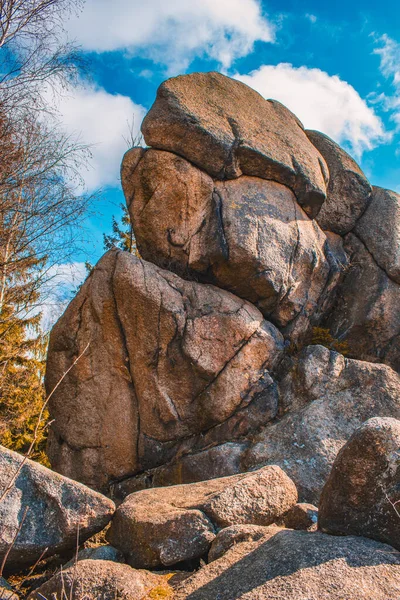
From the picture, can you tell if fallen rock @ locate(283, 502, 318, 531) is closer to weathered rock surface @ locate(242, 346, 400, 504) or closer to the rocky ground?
the rocky ground

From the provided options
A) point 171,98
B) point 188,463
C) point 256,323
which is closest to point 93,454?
point 188,463

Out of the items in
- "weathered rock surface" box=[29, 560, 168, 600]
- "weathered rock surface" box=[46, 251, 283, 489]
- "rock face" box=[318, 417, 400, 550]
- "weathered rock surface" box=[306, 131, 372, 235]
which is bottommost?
"weathered rock surface" box=[29, 560, 168, 600]

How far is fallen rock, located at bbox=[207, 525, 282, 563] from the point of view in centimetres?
598

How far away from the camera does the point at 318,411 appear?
1045 centimetres

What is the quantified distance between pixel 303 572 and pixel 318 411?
19.4 feet

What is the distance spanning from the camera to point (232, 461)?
400 inches

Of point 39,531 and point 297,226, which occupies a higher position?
point 297,226

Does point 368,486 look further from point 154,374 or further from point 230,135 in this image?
point 230,135

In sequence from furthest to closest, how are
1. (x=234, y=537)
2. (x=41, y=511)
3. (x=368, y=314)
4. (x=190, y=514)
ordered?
(x=368, y=314)
(x=41, y=511)
(x=190, y=514)
(x=234, y=537)

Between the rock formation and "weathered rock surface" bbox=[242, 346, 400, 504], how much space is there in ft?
0.09

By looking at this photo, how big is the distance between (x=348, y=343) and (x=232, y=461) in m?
4.50

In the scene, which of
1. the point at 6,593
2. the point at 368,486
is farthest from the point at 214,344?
the point at 6,593

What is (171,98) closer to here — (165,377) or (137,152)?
(137,152)

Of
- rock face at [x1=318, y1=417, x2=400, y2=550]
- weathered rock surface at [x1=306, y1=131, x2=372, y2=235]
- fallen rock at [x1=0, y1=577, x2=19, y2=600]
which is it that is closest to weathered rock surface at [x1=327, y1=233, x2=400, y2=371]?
weathered rock surface at [x1=306, y1=131, x2=372, y2=235]
